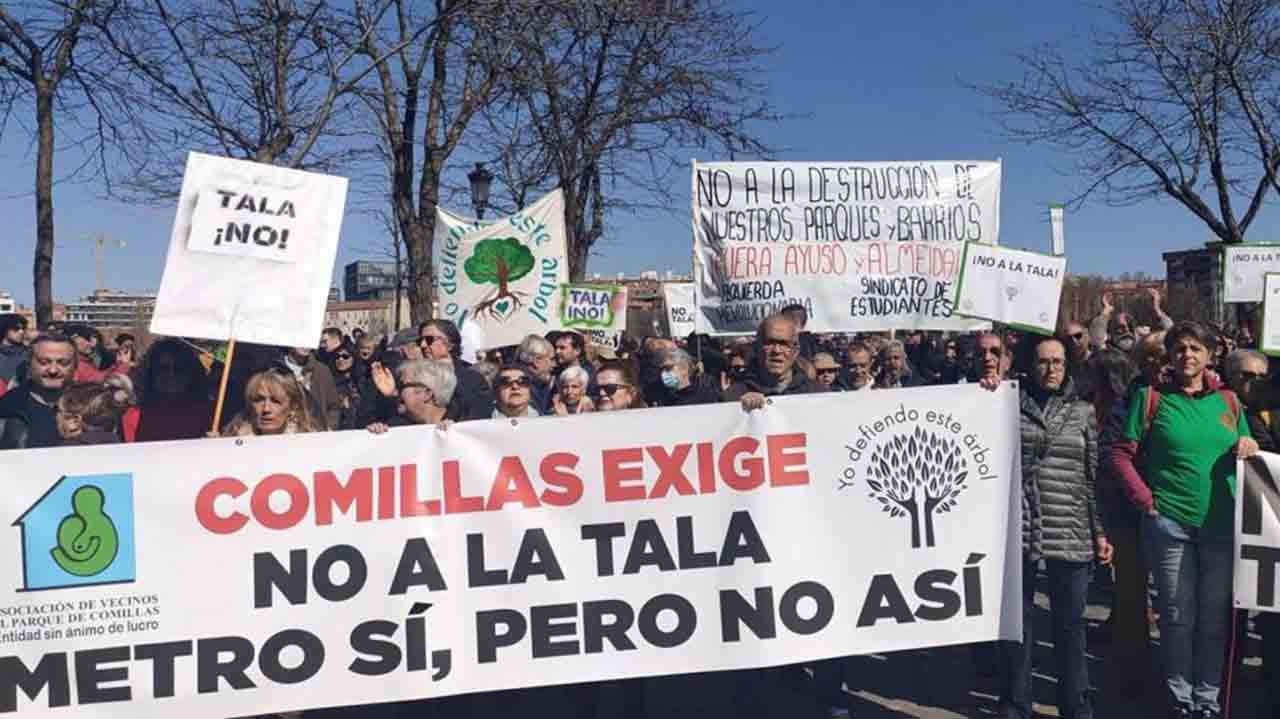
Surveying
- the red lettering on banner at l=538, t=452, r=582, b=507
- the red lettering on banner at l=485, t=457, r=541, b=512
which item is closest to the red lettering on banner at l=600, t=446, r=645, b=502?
the red lettering on banner at l=538, t=452, r=582, b=507

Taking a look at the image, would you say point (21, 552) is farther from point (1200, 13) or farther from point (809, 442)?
point (1200, 13)

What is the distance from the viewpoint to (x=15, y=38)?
8.94m

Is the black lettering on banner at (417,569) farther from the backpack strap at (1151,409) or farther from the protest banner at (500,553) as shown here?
the backpack strap at (1151,409)

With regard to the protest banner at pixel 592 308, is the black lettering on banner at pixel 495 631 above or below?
below

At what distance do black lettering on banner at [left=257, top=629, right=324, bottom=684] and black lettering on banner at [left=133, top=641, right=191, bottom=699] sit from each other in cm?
30

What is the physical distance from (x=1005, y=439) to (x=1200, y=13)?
39.6 ft

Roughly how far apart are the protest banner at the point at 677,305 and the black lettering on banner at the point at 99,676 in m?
11.3

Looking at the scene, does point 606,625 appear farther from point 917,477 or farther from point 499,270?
point 499,270

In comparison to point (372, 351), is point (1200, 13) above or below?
above

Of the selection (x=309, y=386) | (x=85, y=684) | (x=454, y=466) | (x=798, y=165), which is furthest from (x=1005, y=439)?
(x=309, y=386)

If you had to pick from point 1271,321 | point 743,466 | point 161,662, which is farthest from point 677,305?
point 161,662

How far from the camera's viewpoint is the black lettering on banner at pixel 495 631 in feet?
12.6

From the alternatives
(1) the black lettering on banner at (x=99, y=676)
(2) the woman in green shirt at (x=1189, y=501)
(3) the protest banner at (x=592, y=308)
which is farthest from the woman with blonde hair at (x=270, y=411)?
(3) the protest banner at (x=592, y=308)

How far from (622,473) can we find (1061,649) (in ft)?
6.62
